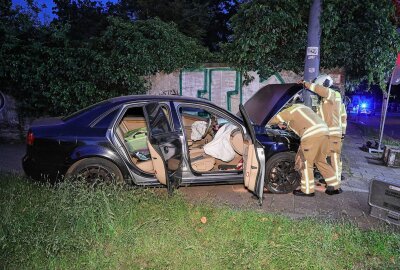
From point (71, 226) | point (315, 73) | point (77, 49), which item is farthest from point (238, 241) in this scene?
point (77, 49)

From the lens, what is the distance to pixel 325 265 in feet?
10.9

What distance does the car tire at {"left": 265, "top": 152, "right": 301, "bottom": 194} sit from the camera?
547 cm

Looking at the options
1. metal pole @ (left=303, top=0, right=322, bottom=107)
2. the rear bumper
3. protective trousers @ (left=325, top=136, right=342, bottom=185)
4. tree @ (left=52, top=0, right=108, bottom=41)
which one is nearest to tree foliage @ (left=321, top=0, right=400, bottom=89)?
metal pole @ (left=303, top=0, right=322, bottom=107)

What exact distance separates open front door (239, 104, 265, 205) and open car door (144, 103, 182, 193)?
95 cm

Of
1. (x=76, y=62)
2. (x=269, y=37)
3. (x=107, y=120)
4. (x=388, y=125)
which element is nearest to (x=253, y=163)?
(x=107, y=120)

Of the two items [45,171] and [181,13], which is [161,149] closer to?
→ [45,171]

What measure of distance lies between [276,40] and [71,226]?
290 inches

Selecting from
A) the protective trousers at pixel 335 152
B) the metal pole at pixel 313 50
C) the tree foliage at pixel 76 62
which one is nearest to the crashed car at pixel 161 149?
the protective trousers at pixel 335 152

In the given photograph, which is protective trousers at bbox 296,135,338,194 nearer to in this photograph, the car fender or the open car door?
the open car door

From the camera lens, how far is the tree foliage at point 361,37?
28.2 feet

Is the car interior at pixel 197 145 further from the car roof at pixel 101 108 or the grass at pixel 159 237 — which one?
the grass at pixel 159 237

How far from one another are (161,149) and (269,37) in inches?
225

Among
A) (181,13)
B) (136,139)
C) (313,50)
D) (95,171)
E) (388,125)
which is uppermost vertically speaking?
(181,13)

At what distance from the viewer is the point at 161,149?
4.63 meters
